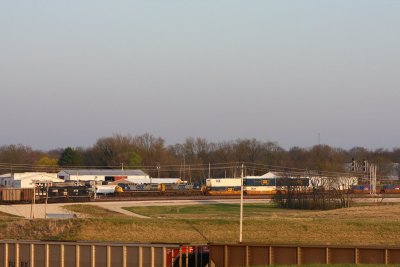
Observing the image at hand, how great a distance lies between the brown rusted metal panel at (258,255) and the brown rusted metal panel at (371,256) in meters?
4.29

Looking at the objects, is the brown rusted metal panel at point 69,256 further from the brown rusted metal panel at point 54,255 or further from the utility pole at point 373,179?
the utility pole at point 373,179

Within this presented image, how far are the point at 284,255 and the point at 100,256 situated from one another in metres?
8.57

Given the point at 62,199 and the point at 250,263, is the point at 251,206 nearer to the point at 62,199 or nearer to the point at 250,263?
the point at 62,199

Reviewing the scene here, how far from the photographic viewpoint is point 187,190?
131 meters

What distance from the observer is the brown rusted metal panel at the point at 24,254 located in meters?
35.7

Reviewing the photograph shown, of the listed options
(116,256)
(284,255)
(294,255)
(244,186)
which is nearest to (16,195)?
(244,186)

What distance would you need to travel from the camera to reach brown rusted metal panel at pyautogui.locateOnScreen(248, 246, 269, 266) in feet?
115

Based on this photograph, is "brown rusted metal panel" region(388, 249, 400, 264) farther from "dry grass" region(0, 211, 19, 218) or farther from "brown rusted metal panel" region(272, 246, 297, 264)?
"dry grass" region(0, 211, 19, 218)

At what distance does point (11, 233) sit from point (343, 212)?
115ft

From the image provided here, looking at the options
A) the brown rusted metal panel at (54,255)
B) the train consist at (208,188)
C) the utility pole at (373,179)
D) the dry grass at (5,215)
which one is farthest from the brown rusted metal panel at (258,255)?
the utility pole at (373,179)

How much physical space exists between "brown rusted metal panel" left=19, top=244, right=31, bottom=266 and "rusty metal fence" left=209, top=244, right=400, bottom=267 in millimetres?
8749

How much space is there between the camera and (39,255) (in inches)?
1394

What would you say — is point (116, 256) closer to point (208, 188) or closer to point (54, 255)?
point (54, 255)

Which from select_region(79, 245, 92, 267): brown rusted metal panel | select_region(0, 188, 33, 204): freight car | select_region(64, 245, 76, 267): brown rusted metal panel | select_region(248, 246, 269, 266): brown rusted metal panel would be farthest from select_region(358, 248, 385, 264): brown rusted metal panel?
select_region(0, 188, 33, 204): freight car
